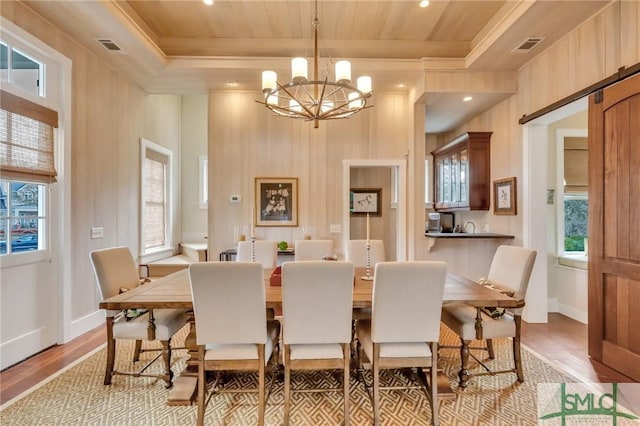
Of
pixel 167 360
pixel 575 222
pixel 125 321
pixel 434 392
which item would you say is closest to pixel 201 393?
pixel 167 360

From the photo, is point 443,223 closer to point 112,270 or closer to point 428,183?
point 428,183

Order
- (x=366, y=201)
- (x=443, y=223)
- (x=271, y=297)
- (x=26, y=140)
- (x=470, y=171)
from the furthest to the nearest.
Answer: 1. (x=443, y=223)
2. (x=366, y=201)
3. (x=470, y=171)
4. (x=26, y=140)
5. (x=271, y=297)

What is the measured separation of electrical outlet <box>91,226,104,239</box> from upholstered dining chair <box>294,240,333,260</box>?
230 cm

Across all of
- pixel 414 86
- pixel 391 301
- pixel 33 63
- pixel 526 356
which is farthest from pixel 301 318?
pixel 414 86

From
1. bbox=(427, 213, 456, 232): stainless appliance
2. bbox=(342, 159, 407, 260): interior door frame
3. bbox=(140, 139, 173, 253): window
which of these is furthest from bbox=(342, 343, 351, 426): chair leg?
bbox=(427, 213, 456, 232): stainless appliance

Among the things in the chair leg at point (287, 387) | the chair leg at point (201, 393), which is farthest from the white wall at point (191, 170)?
the chair leg at point (287, 387)

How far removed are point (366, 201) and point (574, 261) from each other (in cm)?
303

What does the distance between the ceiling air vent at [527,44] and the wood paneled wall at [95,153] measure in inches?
181

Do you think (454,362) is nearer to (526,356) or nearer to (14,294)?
(526,356)

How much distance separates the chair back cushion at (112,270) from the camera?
2484 mm

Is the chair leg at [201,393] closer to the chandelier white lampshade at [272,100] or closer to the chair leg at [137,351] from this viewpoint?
the chair leg at [137,351]

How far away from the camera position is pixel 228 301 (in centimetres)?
189

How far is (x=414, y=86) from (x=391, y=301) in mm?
3497

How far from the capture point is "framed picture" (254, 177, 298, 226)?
4.79 meters
